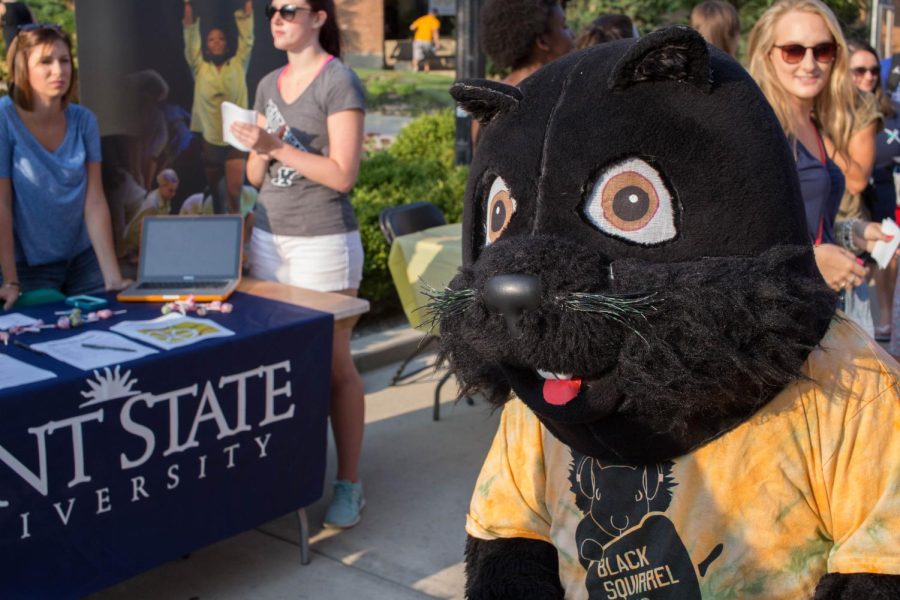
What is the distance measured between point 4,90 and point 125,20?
1235 mm

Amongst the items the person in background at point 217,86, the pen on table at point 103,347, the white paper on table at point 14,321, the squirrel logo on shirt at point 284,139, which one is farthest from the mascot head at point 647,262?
the person in background at point 217,86

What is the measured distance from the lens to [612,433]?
1600mm

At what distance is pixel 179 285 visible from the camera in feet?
12.2

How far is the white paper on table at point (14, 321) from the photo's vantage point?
325 cm

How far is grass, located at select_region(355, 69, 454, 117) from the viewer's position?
1706 cm

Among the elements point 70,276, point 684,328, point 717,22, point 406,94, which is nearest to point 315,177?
point 70,276

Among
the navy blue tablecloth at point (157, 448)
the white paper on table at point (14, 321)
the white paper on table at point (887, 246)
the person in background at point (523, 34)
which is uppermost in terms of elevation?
the person in background at point (523, 34)

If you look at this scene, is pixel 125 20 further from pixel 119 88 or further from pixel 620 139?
pixel 620 139

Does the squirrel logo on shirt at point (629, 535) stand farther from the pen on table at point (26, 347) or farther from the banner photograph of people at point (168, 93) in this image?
the banner photograph of people at point (168, 93)

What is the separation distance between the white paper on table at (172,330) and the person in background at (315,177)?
0.53 metres

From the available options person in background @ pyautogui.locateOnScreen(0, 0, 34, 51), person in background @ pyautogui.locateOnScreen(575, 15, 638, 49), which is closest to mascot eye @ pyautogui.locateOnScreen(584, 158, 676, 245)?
person in background @ pyautogui.locateOnScreen(0, 0, 34, 51)

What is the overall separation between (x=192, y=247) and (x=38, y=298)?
56 cm

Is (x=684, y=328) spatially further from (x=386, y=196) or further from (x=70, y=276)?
(x=386, y=196)

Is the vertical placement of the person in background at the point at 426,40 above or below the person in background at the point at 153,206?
above
